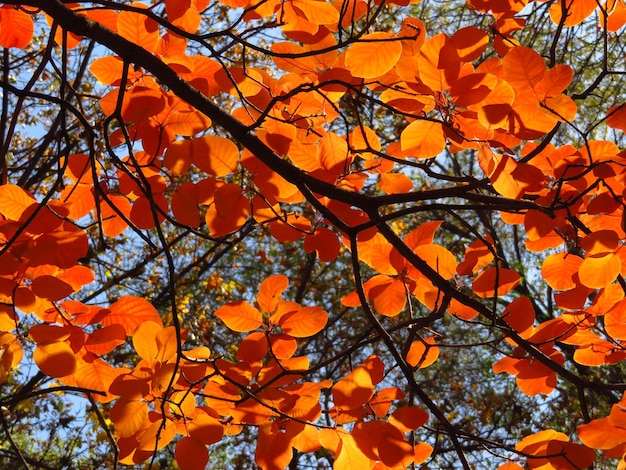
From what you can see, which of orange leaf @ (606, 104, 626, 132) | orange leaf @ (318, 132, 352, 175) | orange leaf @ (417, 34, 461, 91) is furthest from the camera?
orange leaf @ (318, 132, 352, 175)

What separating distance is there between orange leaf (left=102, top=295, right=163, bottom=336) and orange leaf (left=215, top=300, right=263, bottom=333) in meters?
0.17

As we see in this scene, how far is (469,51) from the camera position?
132 cm

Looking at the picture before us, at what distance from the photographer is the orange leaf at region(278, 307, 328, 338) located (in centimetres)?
147

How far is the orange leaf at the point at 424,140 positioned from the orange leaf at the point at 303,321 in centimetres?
45

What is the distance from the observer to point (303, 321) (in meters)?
1.49

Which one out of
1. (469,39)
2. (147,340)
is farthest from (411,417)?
(469,39)

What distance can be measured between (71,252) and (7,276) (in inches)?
6.3

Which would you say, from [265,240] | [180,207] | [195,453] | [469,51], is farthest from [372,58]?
[265,240]

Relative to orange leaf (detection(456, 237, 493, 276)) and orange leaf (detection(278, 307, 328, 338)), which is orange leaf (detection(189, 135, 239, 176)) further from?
orange leaf (detection(456, 237, 493, 276))

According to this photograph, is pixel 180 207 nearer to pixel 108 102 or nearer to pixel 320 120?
pixel 108 102

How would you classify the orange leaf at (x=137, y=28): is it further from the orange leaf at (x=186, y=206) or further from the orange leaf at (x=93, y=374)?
the orange leaf at (x=93, y=374)

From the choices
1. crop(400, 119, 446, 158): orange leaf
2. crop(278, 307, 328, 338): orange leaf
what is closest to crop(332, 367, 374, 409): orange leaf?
crop(278, 307, 328, 338): orange leaf

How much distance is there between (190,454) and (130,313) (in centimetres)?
39

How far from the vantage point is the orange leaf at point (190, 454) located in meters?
1.30
